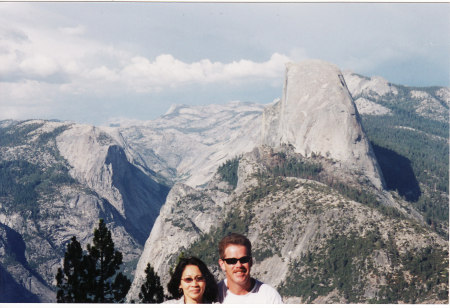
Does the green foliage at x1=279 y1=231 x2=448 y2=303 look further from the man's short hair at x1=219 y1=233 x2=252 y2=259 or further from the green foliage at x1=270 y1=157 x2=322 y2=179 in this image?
the man's short hair at x1=219 y1=233 x2=252 y2=259

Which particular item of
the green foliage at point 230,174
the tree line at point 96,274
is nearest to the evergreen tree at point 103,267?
the tree line at point 96,274

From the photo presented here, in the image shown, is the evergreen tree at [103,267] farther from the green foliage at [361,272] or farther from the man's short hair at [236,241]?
the green foliage at [361,272]

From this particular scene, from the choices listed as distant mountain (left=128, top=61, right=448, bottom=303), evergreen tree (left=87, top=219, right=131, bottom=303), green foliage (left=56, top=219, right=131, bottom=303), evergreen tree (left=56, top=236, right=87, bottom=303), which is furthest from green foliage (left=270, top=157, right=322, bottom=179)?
evergreen tree (left=56, top=236, right=87, bottom=303)

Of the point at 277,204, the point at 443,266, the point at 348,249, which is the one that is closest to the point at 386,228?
the point at 348,249

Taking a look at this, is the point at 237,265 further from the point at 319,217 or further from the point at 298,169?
the point at 298,169

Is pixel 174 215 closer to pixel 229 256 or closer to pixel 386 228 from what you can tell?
pixel 386 228

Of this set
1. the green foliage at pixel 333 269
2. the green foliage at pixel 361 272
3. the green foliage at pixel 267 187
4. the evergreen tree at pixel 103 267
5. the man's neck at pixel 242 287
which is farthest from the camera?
the green foliage at pixel 267 187

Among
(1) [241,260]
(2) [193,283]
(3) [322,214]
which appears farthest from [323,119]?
(2) [193,283]
